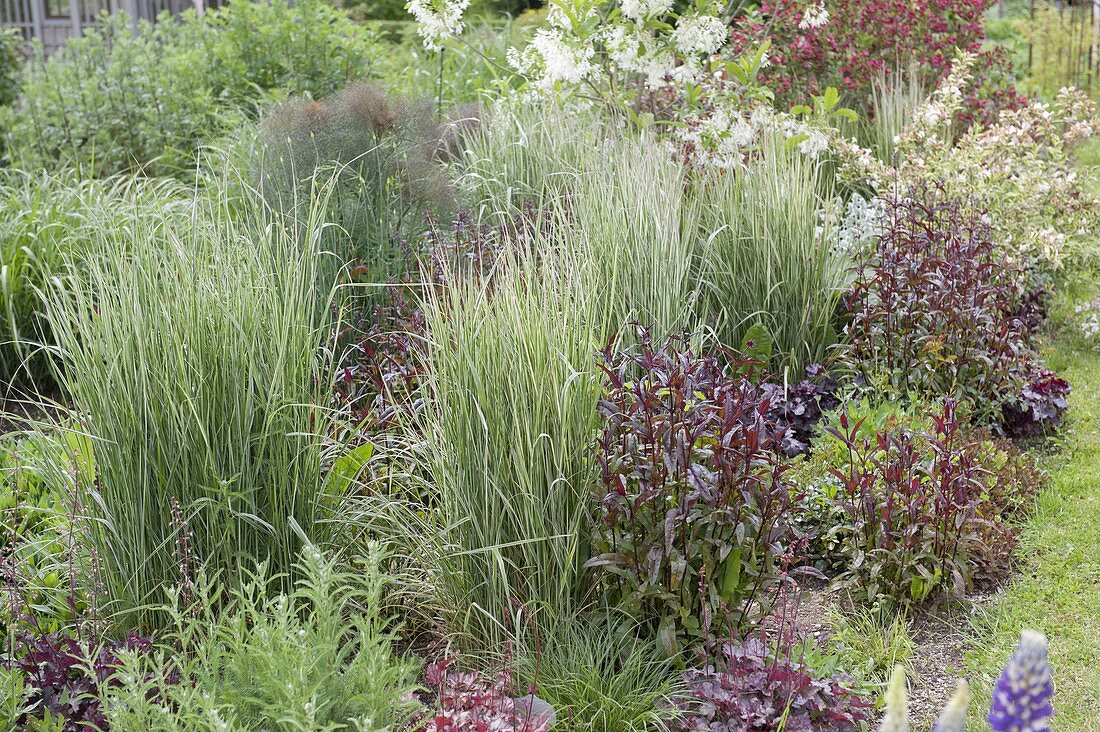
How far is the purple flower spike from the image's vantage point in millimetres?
1160

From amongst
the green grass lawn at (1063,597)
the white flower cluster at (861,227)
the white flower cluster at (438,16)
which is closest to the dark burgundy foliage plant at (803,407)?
the white flower cluster at (861,227)

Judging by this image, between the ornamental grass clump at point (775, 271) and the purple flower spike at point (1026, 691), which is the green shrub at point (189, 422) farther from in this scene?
the ornamental grass clump at point (775, 271)

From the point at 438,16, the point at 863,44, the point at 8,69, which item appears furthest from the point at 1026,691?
the point at 8,69

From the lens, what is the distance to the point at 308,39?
8102 mm

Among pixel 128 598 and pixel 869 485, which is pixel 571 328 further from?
pixel 128 598

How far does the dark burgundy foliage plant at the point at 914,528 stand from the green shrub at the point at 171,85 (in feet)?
17.3

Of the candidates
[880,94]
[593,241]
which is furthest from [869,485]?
[880,94]

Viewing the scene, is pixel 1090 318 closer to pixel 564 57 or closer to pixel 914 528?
pixel 914 528

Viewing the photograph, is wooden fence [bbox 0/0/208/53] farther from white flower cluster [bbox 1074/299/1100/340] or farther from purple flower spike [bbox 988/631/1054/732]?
purple flower spike [bbox 988/631/1054/732]

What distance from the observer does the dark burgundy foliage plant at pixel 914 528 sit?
3.21m

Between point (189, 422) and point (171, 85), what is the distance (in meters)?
5.84

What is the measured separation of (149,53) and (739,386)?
7.15 metres

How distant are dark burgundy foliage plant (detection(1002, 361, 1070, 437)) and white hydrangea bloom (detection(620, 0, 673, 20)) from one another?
2803 millimetres

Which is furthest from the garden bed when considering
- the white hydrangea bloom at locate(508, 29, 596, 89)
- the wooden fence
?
the wooden fence
